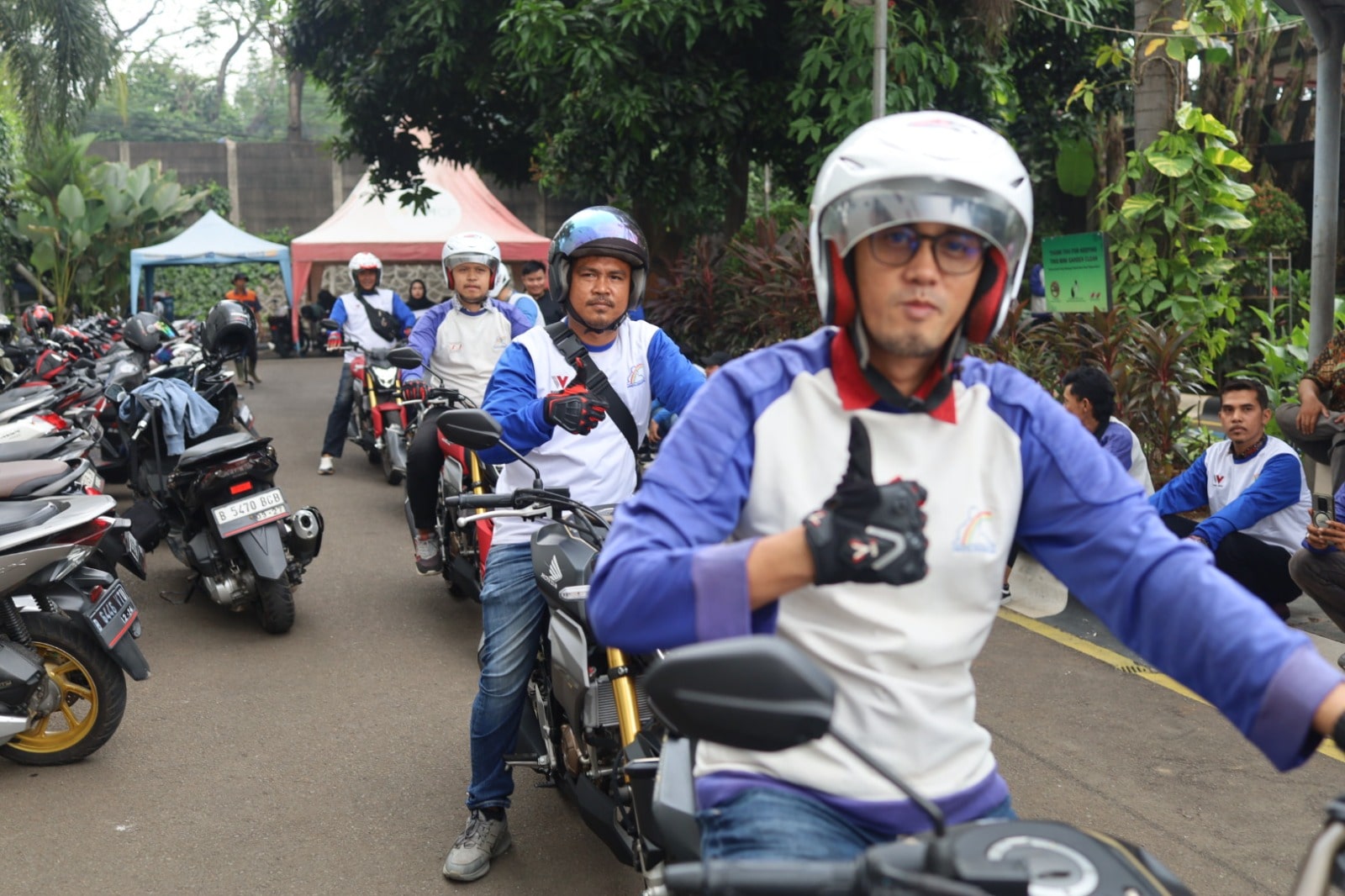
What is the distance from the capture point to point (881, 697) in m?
2.10

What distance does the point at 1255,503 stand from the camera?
21.1ft

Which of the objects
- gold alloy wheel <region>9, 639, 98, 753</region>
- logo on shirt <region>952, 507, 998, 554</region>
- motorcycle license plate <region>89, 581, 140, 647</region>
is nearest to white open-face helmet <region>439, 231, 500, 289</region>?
motorcycle license plate <region>89, 581, 140, 647</region>

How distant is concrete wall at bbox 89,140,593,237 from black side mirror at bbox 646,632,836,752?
113 ft

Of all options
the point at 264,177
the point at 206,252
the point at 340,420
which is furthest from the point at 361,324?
the point at 264,177

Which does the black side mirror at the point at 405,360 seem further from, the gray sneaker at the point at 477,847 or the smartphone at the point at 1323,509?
the smartphone at the point at 1323,509

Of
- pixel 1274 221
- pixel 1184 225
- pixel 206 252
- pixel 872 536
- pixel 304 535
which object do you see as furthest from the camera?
pixel 206 252

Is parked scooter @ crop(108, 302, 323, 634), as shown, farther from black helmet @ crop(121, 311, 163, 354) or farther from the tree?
the tree

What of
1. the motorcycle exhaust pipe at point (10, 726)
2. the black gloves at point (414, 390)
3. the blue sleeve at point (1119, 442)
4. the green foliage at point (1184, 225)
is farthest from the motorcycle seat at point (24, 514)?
the green foliage at point (1184, 225)

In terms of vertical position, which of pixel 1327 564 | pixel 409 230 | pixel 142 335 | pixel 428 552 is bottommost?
pixel 428 552

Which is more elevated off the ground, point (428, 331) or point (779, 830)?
point (428, 331)

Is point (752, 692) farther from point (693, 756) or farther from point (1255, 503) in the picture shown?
point (1255, 503)

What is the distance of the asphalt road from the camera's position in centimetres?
422

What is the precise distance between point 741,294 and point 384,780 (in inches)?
325

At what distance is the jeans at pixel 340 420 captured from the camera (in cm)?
1244
